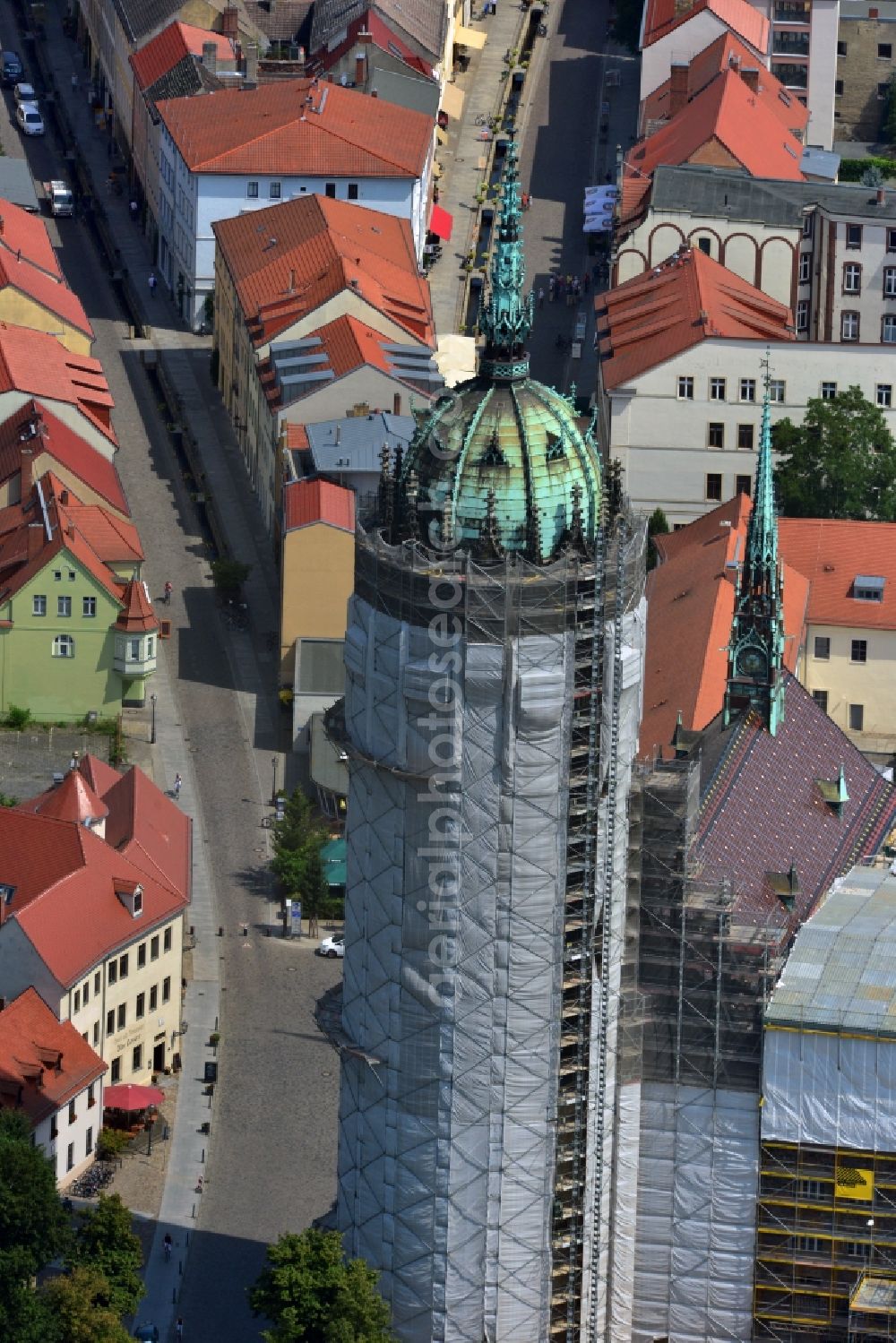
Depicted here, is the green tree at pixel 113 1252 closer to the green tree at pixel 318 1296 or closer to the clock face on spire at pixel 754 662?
the green tree at pixel 318 1296

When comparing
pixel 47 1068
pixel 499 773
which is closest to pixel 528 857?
pixel 499 773

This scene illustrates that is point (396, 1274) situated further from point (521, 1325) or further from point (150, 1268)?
point (150, 1268)

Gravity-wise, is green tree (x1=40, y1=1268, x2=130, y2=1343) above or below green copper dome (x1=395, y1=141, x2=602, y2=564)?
below

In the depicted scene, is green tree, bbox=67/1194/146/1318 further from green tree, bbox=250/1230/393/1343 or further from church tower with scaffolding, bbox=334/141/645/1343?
church tower with scaffolding, bbox=334/141/645/1343

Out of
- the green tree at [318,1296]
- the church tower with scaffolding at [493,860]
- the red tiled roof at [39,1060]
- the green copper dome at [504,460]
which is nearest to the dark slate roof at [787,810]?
the church tower with scaffolding at [493,860]

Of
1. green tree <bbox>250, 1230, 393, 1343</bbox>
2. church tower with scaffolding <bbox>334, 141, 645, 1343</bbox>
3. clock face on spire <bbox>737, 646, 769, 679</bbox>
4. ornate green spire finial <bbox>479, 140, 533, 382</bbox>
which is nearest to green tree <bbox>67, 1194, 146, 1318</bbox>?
green tree <bbox>250, 1230, 393, 1343</bbox>

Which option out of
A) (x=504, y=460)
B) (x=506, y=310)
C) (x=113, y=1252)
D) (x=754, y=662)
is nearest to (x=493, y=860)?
(x=504, y=460)
